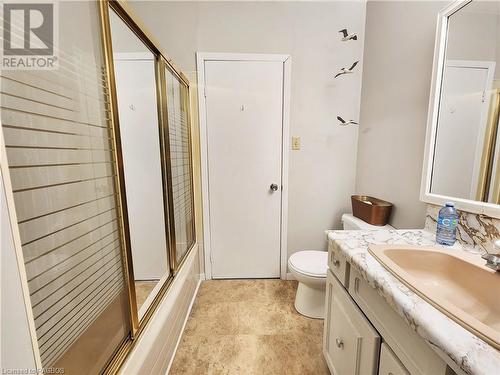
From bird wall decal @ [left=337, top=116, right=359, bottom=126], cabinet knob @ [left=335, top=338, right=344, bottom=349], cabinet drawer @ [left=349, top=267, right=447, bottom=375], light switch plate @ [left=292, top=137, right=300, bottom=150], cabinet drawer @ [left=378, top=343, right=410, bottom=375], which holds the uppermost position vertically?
bird wall decal @ [left=337, top=116, right=359, bottom=126]

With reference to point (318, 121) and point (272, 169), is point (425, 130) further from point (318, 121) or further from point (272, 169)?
point (272, 169)

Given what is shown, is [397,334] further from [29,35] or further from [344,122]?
[344,122]

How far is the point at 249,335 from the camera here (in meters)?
1.50

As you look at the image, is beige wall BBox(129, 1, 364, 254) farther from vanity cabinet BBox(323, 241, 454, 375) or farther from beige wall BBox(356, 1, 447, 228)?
vanity cabinet BBox(323, 241, 454, 375)

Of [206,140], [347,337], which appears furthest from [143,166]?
[347,337]

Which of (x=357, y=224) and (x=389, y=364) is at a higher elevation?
(x=357, y=224)

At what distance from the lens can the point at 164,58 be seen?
1.46 metres

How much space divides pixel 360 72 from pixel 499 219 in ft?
5.14

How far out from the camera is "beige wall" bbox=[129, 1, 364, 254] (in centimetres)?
183

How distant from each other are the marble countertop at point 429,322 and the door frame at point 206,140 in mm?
1111

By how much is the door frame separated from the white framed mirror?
1.01 m

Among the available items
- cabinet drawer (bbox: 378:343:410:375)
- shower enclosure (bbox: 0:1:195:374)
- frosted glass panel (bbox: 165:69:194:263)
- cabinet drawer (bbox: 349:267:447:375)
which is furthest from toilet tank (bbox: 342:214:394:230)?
shower enclosure (bbox: 0:1:195:374)

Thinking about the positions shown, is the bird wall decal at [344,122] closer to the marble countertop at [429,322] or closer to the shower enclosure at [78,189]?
the marble countertop at [429,322]

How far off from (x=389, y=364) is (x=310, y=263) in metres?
0.95
